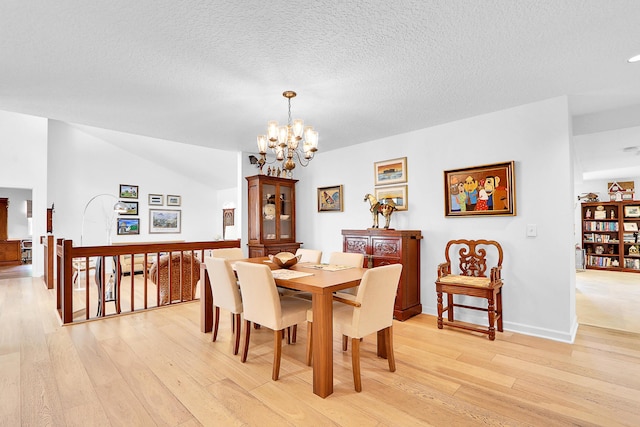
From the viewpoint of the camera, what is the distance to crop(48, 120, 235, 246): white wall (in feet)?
22.1

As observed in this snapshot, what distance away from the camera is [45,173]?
21.5ft

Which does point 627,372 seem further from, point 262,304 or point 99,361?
point 99,361

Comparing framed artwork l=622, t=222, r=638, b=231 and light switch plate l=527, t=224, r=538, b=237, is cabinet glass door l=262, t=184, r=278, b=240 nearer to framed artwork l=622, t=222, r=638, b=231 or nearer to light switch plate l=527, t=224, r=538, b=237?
light switch plate l=527, t=224, r=538, b=237

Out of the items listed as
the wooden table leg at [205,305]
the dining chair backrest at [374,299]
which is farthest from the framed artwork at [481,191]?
the wooden table leg at [205,305]

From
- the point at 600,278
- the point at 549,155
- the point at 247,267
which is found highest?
the point at 549,155

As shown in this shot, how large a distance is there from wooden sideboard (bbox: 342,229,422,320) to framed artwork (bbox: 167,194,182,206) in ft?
21.3

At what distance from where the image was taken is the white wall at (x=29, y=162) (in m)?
6.29

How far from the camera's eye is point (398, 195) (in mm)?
4078

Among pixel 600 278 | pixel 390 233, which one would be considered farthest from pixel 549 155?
pixel 600 278

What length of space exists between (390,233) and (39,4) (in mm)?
3334

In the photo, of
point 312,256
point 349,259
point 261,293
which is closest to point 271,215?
point 312,256

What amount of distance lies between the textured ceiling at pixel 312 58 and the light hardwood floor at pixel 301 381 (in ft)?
7.42

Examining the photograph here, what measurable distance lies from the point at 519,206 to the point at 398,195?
1.36 metres

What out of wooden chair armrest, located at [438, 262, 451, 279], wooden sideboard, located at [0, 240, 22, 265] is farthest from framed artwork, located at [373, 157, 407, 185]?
wooden sideboard, located at [0, 240, 22, 265]
